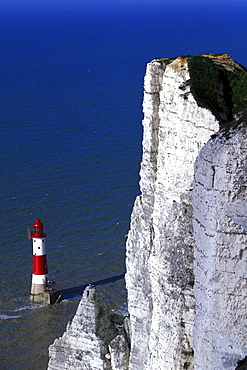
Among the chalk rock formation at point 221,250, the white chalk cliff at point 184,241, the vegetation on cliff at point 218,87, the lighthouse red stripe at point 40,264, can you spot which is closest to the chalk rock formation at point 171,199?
the white chalk cliff at point 184,241

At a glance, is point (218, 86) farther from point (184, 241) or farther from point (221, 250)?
point (221, 250)

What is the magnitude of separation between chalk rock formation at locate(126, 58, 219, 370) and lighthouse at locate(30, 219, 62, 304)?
53.5ft

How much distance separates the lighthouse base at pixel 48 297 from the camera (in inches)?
1150

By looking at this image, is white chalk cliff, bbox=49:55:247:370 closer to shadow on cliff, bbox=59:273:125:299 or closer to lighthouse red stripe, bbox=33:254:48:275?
lighthouse red stripe, bbox=33:254:48:275

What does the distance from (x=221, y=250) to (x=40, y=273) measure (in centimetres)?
2131

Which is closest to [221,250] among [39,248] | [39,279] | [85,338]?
[85,338]

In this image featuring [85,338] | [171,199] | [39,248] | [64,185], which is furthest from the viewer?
[64,185]

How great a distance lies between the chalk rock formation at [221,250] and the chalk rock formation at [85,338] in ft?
24.6

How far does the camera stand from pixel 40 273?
95.7ft

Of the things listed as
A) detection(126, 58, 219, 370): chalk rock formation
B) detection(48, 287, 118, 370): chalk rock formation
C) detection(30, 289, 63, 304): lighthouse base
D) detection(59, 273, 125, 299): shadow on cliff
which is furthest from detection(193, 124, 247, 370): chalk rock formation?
detection(59, 273, 125, 299): shadow on cliff

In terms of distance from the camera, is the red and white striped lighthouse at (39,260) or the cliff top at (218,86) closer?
the cliff top at (218,86)

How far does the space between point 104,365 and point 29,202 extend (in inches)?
855

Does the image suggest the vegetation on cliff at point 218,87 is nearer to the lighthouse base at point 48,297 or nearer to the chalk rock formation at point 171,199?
the chalk rock formation at point 171,199

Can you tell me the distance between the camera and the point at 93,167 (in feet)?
140
